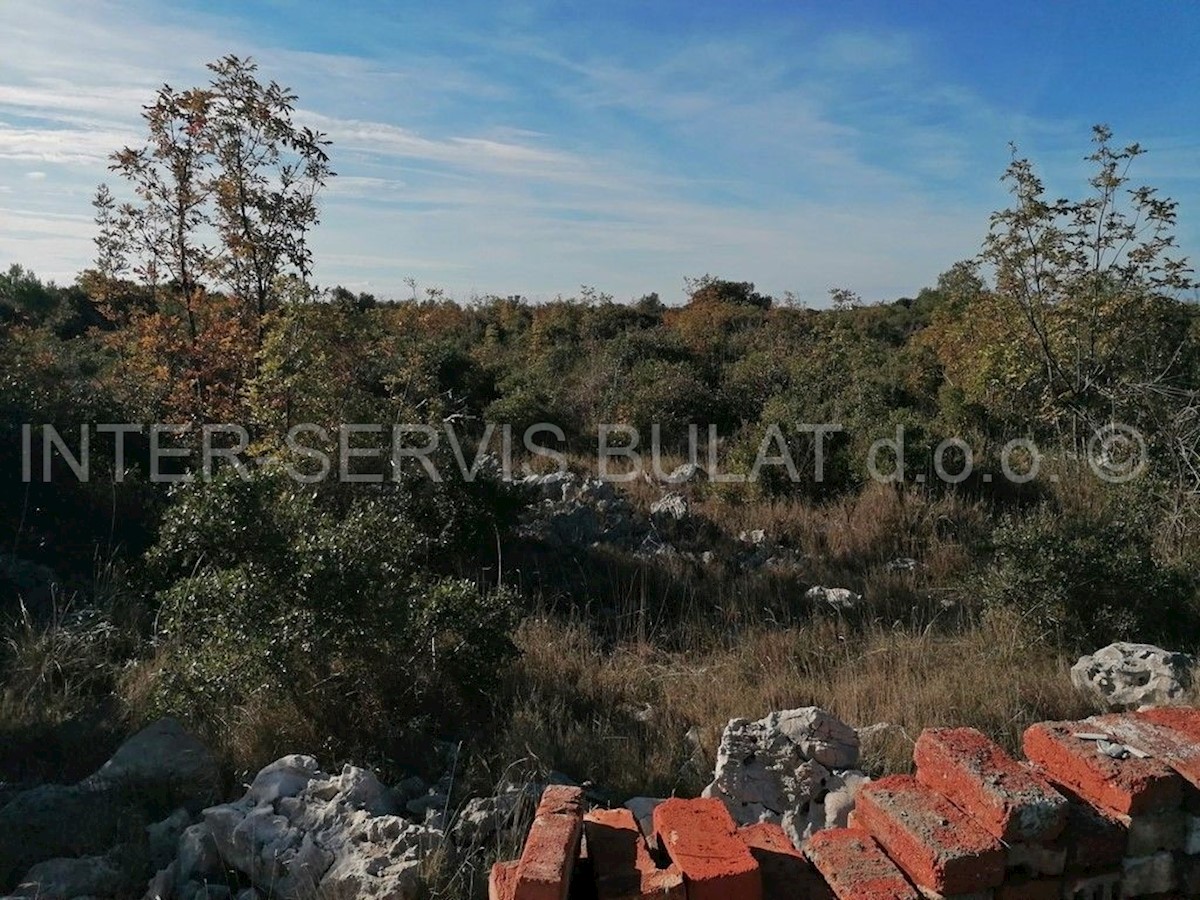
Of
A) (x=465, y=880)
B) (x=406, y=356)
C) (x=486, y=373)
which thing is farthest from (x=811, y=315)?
(x=465, y=880)

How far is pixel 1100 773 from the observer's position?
2.46 m

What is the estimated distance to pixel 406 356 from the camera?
7035 mm

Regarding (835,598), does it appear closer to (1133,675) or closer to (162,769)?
(1133,675)

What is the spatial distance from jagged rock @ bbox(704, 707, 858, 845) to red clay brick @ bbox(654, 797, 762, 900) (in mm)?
1024

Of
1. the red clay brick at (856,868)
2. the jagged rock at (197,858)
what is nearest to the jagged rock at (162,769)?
the jagged rock at (197,858)

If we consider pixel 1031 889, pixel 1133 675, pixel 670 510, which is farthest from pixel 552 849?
pixel 670 510

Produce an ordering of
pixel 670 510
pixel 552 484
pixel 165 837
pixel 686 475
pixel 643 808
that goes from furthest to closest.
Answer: pixel 686 475
pixel 552 484
pixel 670 510
pixel 643 808
pixel 165 837

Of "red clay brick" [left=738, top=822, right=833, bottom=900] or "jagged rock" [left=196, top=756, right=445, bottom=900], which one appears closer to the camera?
"red clay brick" [left=738, top=822, right=833, bottom=900]

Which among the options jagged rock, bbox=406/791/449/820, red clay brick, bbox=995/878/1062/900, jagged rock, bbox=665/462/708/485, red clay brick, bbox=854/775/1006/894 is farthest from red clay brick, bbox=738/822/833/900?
jagged rock, bbox=665/462/708/485

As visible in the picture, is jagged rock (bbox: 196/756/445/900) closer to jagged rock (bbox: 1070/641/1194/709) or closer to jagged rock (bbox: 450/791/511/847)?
jagged rock (bbox: 450/791/511/847)

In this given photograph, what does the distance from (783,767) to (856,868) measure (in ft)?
3.83
